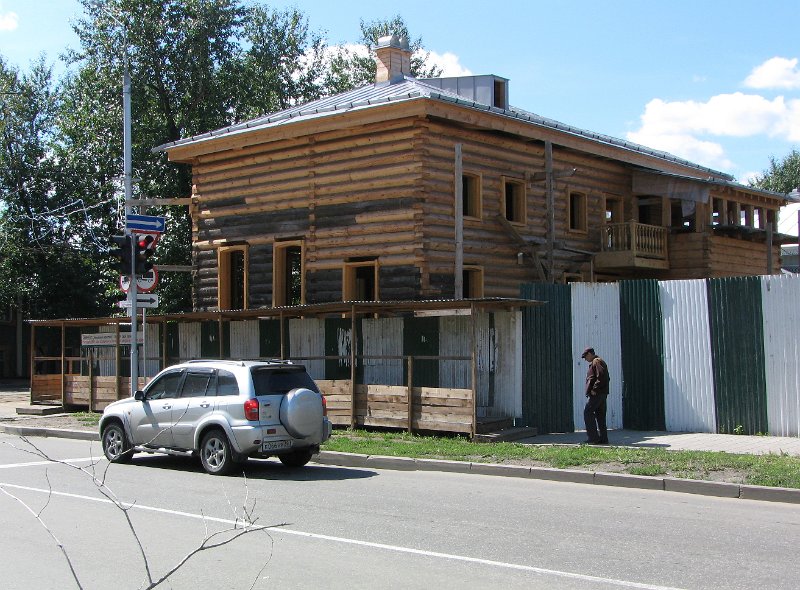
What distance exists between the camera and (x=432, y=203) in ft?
74.8

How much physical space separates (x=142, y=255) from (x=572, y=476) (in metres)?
10.8

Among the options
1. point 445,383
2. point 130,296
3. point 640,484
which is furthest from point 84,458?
point 640,484

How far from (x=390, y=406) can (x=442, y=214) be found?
272 inches

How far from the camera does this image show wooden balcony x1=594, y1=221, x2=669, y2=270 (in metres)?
26.6

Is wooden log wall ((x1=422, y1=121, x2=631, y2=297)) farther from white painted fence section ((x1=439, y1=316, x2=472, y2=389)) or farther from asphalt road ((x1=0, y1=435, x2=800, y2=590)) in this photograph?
asphalt road ((x1=0, y1=435, x2=800, y2=590))

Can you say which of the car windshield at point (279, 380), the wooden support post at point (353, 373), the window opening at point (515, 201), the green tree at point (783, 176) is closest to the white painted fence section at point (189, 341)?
the wooden support post at point (353, 373)

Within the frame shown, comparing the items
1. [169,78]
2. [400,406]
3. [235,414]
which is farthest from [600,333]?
[169,78]

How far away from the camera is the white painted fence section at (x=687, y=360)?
1686 cm

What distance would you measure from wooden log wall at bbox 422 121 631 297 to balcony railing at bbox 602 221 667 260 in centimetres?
46

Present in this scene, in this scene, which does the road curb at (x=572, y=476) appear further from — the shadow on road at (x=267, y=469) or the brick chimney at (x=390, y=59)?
the brick chimney at (x=390, y=59)

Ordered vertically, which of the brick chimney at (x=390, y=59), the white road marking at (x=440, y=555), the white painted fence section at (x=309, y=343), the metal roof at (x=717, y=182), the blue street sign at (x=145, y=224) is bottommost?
the white road marking at (x=440, y=555)

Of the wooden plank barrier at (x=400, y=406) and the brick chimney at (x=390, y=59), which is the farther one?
the brick chimney at (x=390, y=59)

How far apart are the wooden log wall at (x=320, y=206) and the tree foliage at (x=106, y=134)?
14.2 m

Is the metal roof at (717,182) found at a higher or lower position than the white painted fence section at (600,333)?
higher
